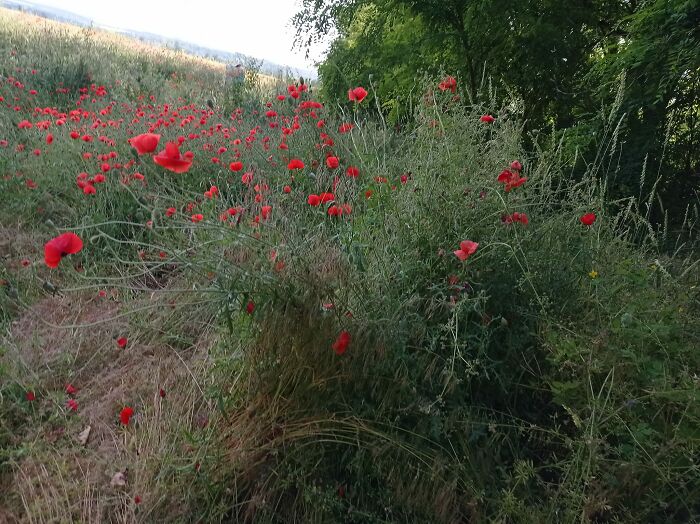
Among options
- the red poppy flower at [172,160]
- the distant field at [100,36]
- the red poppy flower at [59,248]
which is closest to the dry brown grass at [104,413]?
the red poppy flower at [59,248]

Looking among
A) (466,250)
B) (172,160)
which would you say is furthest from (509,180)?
(172,160)

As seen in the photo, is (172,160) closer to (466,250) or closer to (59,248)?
(59,248)

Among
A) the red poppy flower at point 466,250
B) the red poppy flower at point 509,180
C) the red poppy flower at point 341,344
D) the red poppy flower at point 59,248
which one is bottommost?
the red poppy flower at point 341,344

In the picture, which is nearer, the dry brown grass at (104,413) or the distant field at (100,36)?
the dry brown grass at (104,413)

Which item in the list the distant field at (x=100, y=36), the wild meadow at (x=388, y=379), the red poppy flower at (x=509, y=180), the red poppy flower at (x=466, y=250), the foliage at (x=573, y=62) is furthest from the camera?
the distant field at (x=100, y=36)

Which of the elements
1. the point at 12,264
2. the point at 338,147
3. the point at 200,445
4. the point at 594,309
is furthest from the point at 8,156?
the point at 594,309

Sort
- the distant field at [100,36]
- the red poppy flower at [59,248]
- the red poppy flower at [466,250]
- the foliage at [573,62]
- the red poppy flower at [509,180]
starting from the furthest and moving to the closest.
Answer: the distant field at [100,36] < the foliage at [573,62] < the red poppy flower at [509,180] < the red poppy flower at [466,250] < the red poppy flower at [59,248]

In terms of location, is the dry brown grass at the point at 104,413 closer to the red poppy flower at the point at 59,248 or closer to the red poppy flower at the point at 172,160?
the red poppy flower at the point at 59,248

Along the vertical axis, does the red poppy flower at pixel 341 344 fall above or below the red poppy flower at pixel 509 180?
below

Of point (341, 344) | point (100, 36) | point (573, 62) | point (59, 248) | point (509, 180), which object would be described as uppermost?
point (573, 62)

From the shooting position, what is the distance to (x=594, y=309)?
2041 mm

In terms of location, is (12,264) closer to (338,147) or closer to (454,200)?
(338,147)

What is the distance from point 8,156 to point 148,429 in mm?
3366

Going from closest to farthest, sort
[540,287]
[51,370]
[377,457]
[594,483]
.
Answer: [594,483] < [377,457] < [540,287] < [51,370]
